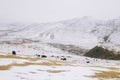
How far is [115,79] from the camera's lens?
33.6m

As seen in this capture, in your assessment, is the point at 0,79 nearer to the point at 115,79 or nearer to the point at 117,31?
the point at 115,79

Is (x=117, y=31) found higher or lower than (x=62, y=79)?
higher

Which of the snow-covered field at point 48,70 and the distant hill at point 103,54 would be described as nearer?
the snow-covered field at point 48,70

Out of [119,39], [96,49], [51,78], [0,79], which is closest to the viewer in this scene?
[0,79]

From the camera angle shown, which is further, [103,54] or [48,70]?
[103,54]

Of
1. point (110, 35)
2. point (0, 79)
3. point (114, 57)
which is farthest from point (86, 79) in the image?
point (110, 35)

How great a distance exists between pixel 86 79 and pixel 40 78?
21.4 feet

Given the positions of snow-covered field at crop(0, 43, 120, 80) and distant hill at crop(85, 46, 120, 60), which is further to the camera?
distant hill at crop(85, 46, 120, 60)

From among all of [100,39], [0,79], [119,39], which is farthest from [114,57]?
[100,39]

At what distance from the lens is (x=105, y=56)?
85.4 metres

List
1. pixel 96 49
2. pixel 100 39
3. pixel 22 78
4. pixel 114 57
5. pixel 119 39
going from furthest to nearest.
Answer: pixel 100 39 → pixel 119 39 → pixel 96 49 → pixel 114 57 → pixel 22 78

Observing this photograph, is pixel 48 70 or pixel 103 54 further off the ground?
pixel 103 54

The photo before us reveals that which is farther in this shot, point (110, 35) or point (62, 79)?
point (110, 35)

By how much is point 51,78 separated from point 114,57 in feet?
182
